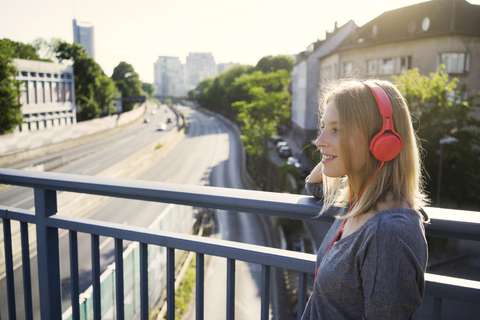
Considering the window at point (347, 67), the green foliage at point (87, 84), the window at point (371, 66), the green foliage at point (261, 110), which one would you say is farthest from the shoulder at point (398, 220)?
the green foliage at point (261, 110)

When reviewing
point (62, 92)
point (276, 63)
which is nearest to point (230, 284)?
point (62, 92)

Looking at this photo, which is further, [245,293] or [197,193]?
[245,293]

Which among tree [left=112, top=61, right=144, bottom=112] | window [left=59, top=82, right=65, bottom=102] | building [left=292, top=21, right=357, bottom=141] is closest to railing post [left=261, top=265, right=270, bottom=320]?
window [left=59, top=82, right=65, bottom=102]

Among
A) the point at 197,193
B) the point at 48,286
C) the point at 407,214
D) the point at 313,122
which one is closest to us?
the point at 407,214

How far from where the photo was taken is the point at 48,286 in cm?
199

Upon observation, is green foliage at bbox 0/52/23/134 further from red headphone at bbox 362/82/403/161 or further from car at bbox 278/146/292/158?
car at bbox 278/146/292/158

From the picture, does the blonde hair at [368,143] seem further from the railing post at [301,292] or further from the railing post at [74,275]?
the railing post at [74,275]

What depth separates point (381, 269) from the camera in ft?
3.08

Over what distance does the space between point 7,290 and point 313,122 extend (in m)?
35.5

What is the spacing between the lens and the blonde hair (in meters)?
1.06

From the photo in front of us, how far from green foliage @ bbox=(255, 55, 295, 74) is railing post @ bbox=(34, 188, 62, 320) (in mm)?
61353

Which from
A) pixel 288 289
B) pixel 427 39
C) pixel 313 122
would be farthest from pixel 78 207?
pixel 313 122

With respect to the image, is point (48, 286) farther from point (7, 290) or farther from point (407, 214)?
point (407, 214)

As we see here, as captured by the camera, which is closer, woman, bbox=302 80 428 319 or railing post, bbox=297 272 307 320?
woman, bbox=302 80 428 319
